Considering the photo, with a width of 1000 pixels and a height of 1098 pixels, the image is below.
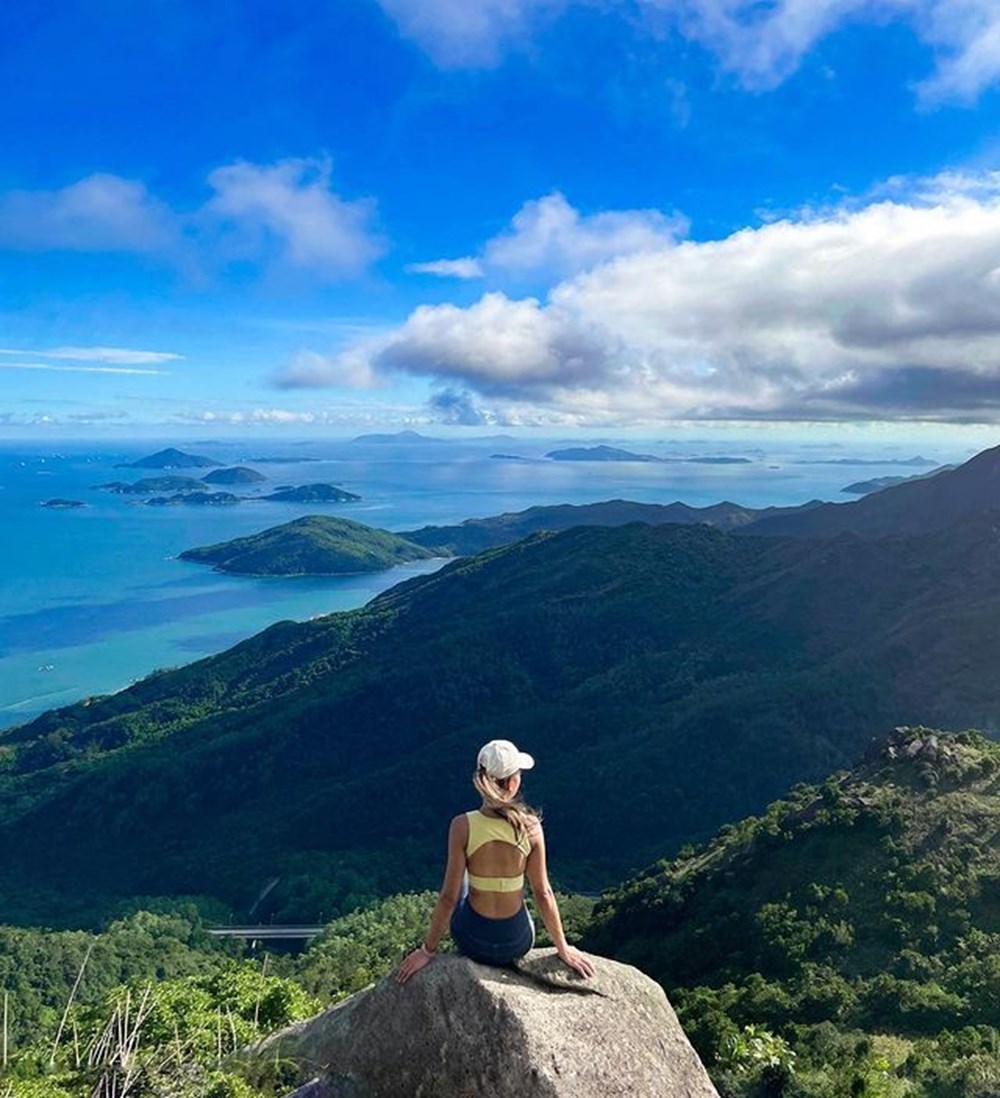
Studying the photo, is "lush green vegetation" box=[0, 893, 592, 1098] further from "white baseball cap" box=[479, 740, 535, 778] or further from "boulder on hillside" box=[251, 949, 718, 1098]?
"white baseball cap" box=[479, 740, 535, 778]

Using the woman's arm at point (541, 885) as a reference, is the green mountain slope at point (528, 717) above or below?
below

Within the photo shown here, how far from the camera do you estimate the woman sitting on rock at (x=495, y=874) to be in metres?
7.28

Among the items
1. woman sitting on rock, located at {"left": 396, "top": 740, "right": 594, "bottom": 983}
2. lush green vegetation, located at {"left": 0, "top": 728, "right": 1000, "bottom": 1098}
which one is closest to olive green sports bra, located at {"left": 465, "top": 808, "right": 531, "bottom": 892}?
woman sitting on rock, located at {"left": 396, "top": 740, "right": 594, "bottom": 983}

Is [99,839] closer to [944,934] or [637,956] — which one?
[637,956]

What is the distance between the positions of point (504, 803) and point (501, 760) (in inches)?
15.0

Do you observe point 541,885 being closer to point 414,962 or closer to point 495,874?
point 495,874

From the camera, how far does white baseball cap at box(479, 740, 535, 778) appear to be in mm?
7207

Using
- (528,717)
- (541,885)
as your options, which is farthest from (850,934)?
(528,717)

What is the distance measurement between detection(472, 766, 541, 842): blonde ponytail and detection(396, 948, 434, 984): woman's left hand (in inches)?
72.2

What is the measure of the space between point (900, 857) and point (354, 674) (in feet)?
326

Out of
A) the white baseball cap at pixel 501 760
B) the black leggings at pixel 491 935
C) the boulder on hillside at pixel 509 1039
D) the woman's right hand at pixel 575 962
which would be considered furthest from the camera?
the woman's right hand at pixel 575 962

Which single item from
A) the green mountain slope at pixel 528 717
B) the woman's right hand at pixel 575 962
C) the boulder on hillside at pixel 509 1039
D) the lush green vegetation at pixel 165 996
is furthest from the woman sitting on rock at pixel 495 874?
the green mountain slope at pixel 528 717

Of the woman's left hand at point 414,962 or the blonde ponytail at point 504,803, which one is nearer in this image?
the blonde ponytail at point 504,803

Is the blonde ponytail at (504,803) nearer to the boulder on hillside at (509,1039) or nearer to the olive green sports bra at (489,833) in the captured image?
the olive green sports bra at (489,833)
